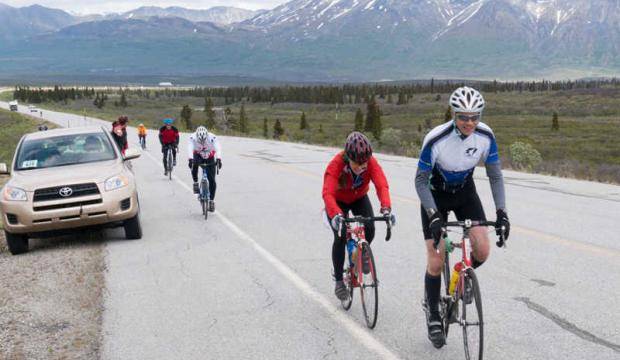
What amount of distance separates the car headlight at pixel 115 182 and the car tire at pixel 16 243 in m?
1.39

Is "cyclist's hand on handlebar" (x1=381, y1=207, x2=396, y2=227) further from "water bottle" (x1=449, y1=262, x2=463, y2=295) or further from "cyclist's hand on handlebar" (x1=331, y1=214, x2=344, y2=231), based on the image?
"water bottle" (x1=449, y1=262, x2=463, y2=295)

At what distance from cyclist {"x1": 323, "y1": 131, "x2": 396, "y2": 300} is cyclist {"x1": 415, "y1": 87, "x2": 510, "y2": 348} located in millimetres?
650

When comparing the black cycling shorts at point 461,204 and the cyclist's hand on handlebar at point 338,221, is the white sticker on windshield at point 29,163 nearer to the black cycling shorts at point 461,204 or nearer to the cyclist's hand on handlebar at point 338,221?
the cyclist's hand on handlebar at point 338,221

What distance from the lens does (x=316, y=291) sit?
763cm

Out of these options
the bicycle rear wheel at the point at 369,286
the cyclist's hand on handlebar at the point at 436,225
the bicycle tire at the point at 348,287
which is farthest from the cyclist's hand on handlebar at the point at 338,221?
the cyclist's hand on handlebar at the point at 436,225

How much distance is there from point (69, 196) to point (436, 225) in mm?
6734

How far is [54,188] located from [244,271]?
11.2ft

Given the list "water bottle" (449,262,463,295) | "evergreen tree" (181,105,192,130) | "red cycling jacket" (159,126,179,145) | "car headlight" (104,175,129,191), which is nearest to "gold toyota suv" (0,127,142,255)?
"car headlight" (104,175,129,191)

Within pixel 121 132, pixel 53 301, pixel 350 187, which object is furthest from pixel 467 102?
pixel 121 132

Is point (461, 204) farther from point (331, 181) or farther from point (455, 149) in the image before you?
point (331, 181)

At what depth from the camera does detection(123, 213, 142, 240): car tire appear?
35.8ft

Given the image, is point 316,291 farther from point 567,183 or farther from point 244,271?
point 567,183

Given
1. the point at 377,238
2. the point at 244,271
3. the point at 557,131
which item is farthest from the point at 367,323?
the point at 557,131

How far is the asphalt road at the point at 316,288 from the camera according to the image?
5.90 m
